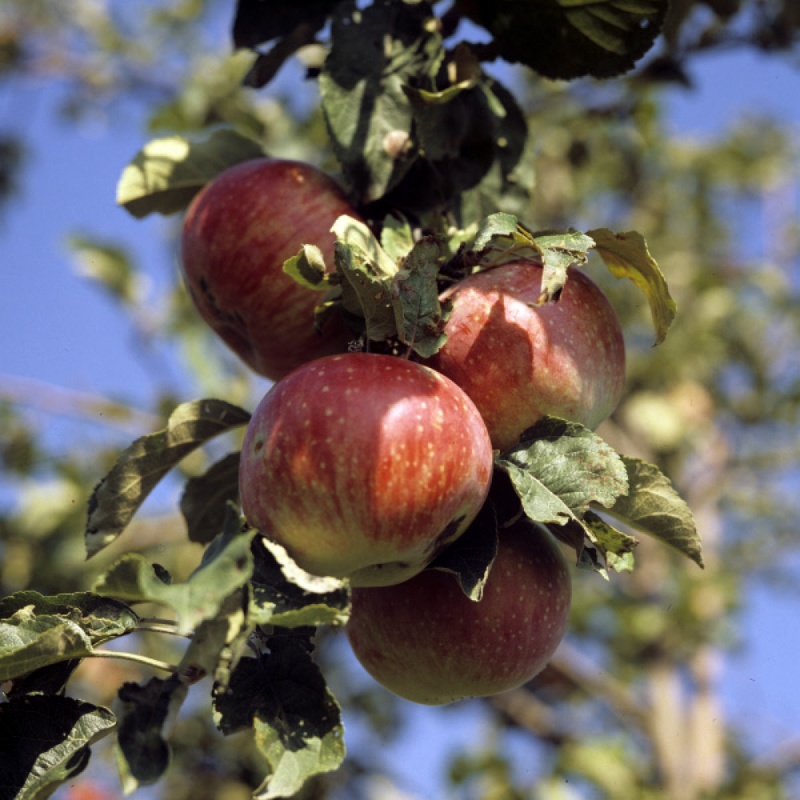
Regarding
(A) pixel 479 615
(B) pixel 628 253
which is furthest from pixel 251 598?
(B) pixel 628 253

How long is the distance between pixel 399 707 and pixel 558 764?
2.00 feet

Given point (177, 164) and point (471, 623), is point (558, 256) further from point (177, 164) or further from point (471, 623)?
point (177, 164)

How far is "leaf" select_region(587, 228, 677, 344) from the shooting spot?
2.70 feet

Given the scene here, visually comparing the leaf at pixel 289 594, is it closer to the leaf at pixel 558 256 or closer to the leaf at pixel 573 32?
the leaf at pixel 558 256

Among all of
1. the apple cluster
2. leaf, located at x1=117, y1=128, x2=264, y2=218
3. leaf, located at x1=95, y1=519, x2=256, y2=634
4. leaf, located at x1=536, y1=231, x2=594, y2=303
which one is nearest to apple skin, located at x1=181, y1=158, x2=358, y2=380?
the apple cluster

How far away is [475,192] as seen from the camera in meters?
1.02

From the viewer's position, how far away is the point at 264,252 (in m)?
0.98

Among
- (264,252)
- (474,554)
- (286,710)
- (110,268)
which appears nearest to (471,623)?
(474,554)

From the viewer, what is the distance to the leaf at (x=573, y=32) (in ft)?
3.25

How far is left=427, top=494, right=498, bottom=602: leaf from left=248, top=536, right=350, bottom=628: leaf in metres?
0.11

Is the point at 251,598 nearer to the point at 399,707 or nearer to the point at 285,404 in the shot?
the point at 285,404

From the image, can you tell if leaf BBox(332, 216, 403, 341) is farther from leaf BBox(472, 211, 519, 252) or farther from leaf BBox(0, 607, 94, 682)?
leaf BBox(0, 607, 94, 682)

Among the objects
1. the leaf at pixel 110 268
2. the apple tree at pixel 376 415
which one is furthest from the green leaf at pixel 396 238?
the leaf at pixel 110 268

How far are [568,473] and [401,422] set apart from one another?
0.47 ft
